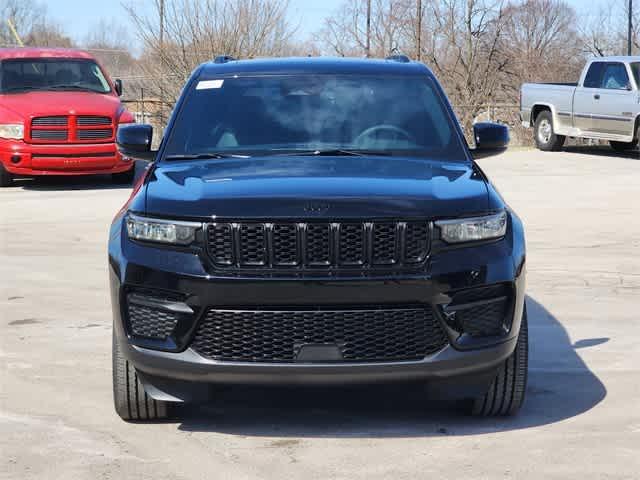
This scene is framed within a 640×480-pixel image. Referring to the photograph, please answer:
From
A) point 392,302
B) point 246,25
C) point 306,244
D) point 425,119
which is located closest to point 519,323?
point 392,302

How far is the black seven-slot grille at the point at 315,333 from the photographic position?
15.9ft

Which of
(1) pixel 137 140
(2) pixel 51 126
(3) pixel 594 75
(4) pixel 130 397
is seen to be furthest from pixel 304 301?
(3) pixel 594 75

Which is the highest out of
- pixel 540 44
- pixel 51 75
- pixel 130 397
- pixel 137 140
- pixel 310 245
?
pixel 137 140

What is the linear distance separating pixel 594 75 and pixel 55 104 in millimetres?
10609

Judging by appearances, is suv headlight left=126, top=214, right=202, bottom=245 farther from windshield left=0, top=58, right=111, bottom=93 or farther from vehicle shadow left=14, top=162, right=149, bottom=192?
windshield left=0, top=58, right=111, bottom=93

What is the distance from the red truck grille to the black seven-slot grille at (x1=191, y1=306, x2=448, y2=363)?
11.9m

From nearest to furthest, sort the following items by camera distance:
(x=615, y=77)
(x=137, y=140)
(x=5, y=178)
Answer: (x=137, y=140)
(x=5, y=178)
(x=615, y=77)

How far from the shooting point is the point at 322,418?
18.0 feet

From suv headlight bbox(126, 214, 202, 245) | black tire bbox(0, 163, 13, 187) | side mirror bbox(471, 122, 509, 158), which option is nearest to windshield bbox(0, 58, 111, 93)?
black tire bbox(0, 163, 13, 187)

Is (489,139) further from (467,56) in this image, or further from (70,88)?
(467,56)

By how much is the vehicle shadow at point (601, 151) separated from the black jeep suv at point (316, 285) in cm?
1830

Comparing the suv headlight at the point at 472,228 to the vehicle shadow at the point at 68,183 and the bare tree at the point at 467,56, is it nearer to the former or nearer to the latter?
the vehicle shadow at the point at 68,183

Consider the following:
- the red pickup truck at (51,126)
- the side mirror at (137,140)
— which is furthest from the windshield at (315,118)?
the red pickup truck at (51,126)

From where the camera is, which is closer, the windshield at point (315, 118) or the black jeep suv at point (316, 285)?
the black jeep suv at point (316, 285)
